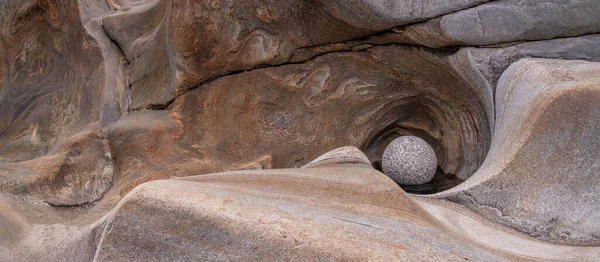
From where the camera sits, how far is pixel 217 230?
1311mm

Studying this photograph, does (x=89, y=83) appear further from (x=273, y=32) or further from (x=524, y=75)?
(x=524, y=75)

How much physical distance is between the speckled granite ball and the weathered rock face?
0.81 feet

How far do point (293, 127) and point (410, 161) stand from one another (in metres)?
0.68

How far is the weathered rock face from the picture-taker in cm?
136

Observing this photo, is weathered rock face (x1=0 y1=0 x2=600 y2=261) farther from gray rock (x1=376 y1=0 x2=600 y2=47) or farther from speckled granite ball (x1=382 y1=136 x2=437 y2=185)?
speckled granite ball (x1=382 y1=136 x2=437 y2=185)

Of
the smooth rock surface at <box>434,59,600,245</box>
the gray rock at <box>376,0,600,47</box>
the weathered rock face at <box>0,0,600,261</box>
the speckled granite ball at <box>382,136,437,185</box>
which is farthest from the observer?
the speckled granite ball at <box>382,136,437,185</box>

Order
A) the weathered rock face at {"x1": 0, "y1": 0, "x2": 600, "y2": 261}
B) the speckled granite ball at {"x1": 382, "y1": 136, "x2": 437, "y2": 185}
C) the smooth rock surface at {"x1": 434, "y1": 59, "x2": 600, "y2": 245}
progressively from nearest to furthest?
1. the weathered rock face at {"x1": 0, "y1": 0, "x2": 600, "y2": 261}
2. the smooth rock surface at {"x1": 434, "y1": 59, "x2": 600, "y2": 245}
3. the speckled granite ball at {"x1": 382, "y1": 136, "x2": 437, "y2": 185}

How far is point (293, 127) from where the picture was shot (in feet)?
10.1

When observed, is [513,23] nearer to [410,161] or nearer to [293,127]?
[410,161]

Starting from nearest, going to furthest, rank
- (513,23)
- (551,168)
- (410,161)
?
1. (551,168)
2. (513,23)
3. (410,161)

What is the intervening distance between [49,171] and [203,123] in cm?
82

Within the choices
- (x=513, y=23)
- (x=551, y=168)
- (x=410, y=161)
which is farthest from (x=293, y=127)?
(x=551, y=168)

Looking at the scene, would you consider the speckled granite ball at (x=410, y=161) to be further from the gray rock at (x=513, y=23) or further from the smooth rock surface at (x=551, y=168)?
the smooth rock surface at (x=551, y=168)

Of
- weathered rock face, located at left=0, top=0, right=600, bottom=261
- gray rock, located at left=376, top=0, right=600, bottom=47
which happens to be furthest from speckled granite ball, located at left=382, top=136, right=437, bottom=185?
gray rock, located at left=376, top=0, right=600, bottom=47
